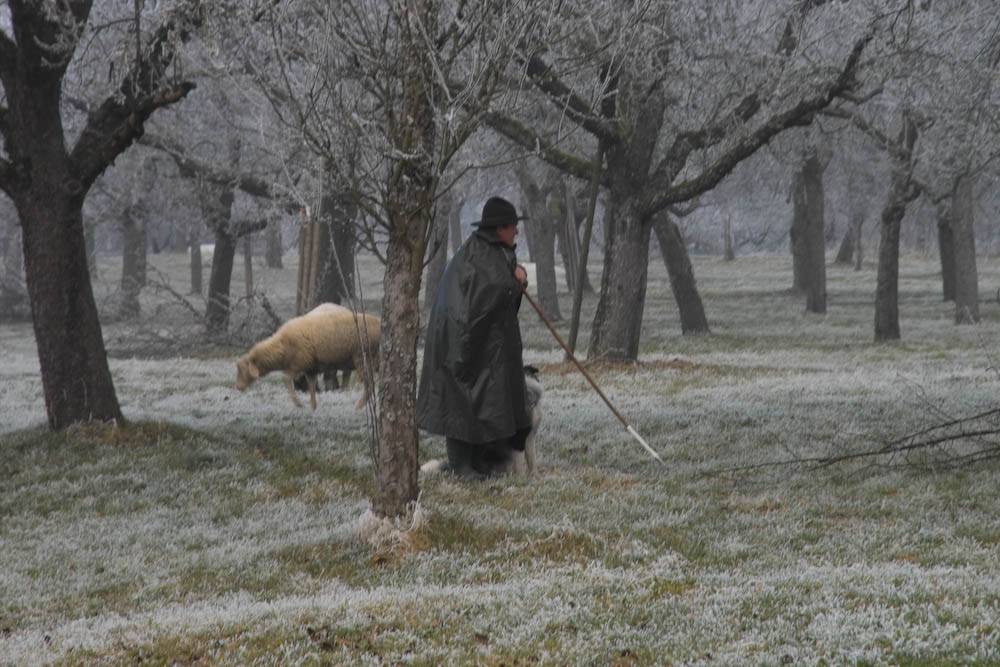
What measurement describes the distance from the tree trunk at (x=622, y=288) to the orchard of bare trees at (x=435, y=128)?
36 mm

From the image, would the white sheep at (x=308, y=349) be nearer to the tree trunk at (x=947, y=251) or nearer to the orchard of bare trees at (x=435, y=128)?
the orchard of bare trees at (x=435, y=128)

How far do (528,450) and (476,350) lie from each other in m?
1.30

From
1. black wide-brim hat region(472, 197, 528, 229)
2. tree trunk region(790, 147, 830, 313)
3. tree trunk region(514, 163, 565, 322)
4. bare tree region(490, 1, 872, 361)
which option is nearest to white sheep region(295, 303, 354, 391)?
bare tree region(490, 1, 872, 361)

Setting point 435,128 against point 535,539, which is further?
point 535,539

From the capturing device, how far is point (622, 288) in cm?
1709

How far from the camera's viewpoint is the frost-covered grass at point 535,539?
5367 mm

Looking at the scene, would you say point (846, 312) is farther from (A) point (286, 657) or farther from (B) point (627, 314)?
(A) point (286, 657)

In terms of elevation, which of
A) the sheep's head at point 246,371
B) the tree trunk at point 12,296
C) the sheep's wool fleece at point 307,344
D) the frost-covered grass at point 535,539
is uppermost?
the tree trunk at point 12,296

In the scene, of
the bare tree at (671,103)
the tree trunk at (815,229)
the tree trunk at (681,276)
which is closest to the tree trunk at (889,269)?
the tree trunk at (681,276)

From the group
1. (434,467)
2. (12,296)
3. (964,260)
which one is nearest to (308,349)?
(434,467)

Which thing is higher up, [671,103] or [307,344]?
[671,103]

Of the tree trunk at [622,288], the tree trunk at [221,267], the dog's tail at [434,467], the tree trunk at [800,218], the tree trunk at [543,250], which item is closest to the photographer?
the dog's tail at [434,467]

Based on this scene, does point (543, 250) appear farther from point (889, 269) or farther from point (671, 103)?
point (671, 103)

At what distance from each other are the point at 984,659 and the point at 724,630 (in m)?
1.20
